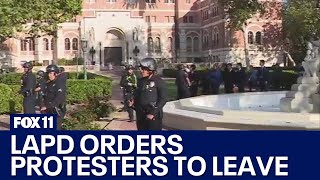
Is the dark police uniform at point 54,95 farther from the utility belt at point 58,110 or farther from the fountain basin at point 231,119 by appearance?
the fountain basin at point 231,119

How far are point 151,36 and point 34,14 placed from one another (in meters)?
45.6

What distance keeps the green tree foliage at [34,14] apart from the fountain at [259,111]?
409 inches

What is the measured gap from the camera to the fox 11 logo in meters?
6.22

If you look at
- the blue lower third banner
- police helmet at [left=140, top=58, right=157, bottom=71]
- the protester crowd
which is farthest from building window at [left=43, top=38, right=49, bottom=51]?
the blue lower third banner

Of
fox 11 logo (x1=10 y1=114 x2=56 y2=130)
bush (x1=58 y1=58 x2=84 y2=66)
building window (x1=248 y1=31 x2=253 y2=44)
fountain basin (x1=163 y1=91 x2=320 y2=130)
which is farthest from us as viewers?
building window (x1=248 y1=31 x2=253 y2=44)

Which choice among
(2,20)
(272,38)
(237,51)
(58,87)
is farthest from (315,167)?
(237,51)

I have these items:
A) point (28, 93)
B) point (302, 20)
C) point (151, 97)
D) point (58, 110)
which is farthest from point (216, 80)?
point (302, 20)

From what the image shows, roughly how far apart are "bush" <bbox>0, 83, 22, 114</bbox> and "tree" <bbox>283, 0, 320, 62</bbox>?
26.6 meters

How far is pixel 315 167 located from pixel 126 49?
6603cm

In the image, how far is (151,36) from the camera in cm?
7400

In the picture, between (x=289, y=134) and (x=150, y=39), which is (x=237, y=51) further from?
(x=289, y=134)

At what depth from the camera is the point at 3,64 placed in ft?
207

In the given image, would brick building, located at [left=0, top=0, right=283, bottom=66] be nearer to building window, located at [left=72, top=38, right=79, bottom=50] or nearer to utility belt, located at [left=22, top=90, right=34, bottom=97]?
building window, located at [left=72, top=38, right=79, bottom=50]

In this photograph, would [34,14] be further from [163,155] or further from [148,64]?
[163,155]
